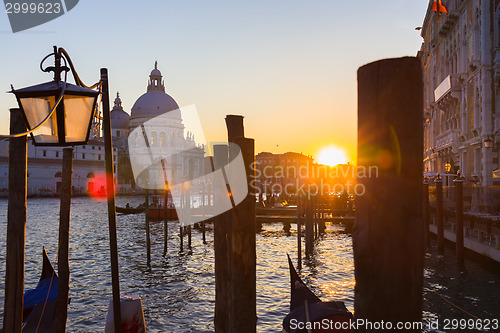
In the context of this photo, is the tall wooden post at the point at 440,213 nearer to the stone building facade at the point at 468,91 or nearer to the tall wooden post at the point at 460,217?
the tall wooden post at the point at 460,217

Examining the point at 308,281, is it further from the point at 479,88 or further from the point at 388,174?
the point at 479,88

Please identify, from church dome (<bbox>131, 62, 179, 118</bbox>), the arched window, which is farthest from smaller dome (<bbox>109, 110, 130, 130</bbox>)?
the arched window

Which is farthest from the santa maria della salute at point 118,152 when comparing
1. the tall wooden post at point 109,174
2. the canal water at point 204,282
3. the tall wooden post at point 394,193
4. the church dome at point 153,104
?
the tall wooden post at point 394,193

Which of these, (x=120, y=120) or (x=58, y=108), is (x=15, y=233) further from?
(x=120, y=120)

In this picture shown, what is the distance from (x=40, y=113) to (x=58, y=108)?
4.4 inches

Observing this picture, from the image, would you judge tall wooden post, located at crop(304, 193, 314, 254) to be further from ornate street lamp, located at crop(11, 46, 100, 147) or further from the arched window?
the arched window

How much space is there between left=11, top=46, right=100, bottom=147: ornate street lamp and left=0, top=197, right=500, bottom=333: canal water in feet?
13.8

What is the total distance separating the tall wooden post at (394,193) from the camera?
1.75 m

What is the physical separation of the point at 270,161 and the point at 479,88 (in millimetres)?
71169

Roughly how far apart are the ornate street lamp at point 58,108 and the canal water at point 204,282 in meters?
4.21

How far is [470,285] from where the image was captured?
8.04 meters

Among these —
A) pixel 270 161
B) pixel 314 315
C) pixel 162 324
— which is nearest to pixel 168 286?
pixel 162 324

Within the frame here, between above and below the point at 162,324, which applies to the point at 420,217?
above

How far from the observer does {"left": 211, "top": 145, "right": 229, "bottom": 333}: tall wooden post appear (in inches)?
183
